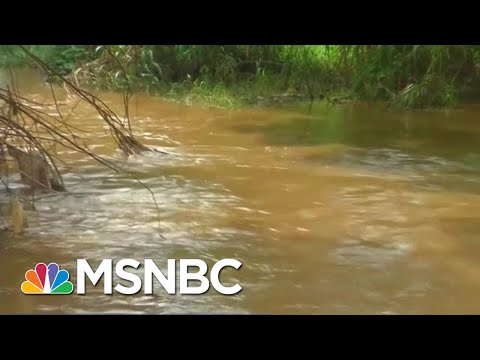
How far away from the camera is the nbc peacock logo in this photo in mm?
2814

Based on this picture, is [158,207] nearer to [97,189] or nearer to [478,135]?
[97,189]

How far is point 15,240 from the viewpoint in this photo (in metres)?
3.38

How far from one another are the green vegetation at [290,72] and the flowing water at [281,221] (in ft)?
5.41

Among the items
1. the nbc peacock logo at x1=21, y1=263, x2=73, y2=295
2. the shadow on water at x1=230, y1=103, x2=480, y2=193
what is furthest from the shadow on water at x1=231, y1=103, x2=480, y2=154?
the nbc peacock logo at x1=21, y1=263, x2=73, y2=295

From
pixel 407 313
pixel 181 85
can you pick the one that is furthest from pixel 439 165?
pixel 181 85

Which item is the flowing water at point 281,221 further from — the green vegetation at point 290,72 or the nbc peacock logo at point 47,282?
the green vegetation at point 290,72

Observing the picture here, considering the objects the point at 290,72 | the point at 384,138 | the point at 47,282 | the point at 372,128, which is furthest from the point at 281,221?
the point at 290,72

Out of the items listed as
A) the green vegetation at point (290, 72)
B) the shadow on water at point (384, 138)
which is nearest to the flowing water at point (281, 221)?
the shadow on water at point (384, 138)

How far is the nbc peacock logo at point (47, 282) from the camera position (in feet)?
9.23

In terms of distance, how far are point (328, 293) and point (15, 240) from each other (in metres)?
1.65

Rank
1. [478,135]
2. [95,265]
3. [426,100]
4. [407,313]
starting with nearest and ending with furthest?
[407,313], [95,265], [478,135], [426,100]

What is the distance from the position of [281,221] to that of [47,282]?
4.53ft

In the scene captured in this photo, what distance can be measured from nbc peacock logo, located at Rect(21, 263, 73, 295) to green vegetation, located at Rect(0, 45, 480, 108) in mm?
4625

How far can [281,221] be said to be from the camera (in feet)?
12.2
